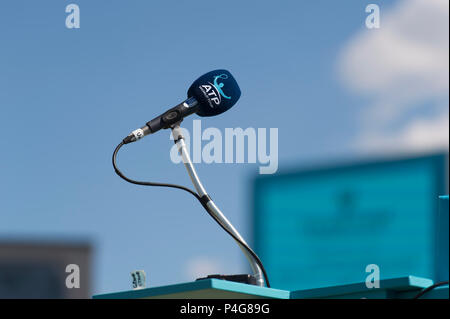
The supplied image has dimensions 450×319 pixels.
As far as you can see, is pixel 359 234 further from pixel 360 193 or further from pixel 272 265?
pixel 272 265

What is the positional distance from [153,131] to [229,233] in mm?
464

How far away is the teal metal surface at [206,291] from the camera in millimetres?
2623

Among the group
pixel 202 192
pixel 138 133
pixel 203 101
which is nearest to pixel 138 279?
pixel 202 192

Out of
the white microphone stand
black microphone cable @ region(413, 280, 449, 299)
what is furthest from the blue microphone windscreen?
black microphone cable @ region(413, 280, 449, 299)

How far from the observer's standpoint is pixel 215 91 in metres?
3.43

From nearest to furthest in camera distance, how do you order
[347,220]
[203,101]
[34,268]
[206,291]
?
[206,291] < [203,101] < [347,220] < [34,268]

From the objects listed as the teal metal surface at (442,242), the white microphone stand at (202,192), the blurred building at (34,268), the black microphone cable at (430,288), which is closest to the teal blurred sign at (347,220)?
the blurred building at (34,268)

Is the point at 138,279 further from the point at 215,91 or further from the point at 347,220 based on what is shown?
the point at 347,220

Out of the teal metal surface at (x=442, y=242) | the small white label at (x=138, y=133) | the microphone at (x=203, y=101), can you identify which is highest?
the microphone at (x=203, y=101)

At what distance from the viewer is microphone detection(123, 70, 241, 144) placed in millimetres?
3166

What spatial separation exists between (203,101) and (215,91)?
0.36 feet

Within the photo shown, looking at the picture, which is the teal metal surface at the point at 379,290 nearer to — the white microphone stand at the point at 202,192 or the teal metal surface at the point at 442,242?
the teal metal surface at the point at 442,242

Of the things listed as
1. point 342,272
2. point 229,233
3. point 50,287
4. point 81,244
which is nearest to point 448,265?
point 229,233

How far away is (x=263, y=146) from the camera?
392cm
